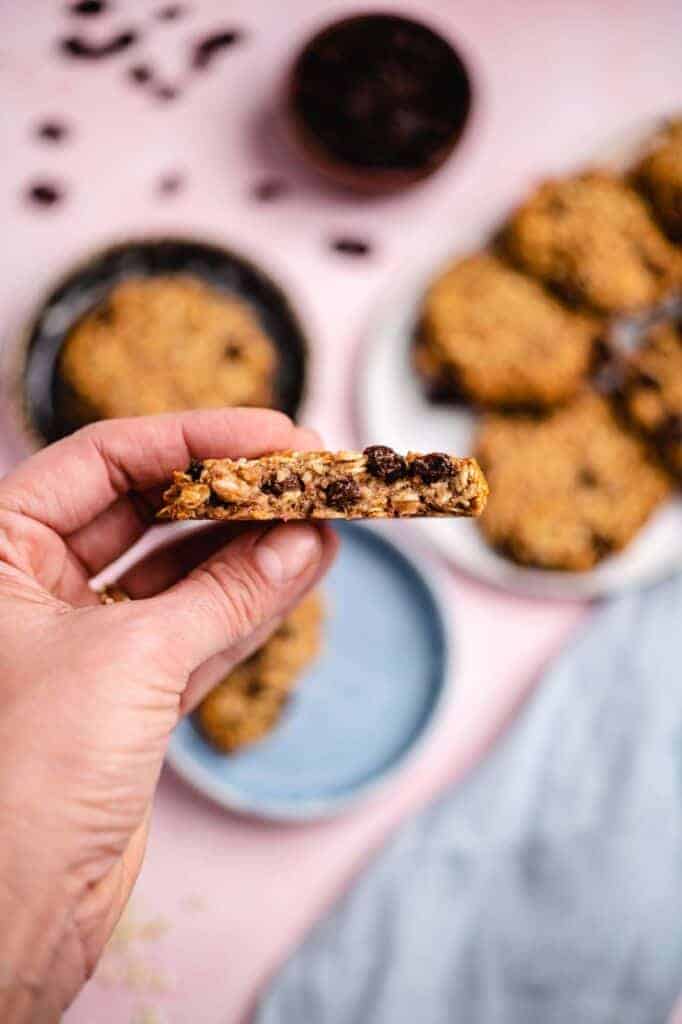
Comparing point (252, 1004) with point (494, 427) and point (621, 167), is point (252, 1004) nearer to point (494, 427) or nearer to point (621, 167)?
point (494, 427)

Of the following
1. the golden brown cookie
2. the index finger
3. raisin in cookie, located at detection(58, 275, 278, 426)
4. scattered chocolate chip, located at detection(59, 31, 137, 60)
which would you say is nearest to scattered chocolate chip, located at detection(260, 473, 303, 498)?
the index finger

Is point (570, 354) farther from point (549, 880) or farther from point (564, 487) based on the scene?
point (549, 880)

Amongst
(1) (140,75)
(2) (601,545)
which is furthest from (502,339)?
(1) (140,75)

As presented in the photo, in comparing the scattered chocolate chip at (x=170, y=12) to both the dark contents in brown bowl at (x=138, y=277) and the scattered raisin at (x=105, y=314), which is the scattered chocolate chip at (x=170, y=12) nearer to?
the dark contents in brown bowl at (x=138, y=277)

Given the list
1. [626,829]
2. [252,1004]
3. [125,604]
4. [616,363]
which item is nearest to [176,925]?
[252,1004]

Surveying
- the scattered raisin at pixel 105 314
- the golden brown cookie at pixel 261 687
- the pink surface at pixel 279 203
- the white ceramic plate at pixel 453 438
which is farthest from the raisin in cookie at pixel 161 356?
the golden brown cookie at pixel 261 687

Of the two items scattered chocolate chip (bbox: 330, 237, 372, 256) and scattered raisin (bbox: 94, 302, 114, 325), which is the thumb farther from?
scattered chocolate chip (bbox: 330, 237, 372, 256)
